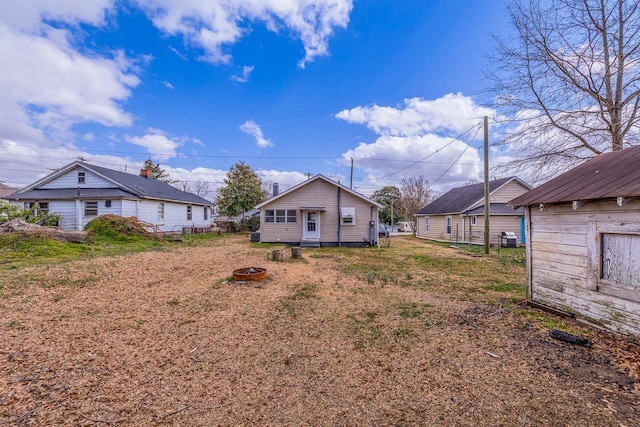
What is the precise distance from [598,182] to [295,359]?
221 inches

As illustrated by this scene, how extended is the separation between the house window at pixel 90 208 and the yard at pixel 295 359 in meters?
13.3

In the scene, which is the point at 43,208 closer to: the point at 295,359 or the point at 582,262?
the point at 295,359

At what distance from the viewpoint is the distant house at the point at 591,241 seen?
3967mm

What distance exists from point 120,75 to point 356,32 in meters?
11.7

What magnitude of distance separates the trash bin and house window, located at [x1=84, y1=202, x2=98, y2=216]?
85.8 ft

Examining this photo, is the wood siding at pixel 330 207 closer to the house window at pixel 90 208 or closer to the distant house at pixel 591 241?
the distant house at pixel 591 241

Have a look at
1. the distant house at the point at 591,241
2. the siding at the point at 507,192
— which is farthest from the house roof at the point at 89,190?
the siding at the point at 507,192

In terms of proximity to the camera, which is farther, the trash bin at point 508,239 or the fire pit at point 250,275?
the trash bin at point 508,239

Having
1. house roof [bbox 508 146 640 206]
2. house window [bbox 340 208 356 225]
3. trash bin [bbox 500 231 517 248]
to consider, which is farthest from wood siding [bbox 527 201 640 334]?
trash bin [bbox 500 231 517 248]

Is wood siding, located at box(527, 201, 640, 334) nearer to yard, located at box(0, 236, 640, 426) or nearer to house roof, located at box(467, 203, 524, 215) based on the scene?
yard, located at box(0, 236, 640, 426)

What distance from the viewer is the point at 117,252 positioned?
1147 cm

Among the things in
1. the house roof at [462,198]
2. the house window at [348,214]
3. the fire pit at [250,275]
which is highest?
the house roof at [462,198]

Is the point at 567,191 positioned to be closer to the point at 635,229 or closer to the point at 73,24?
the point at 635,229

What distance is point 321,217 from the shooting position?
16734 millimetres
